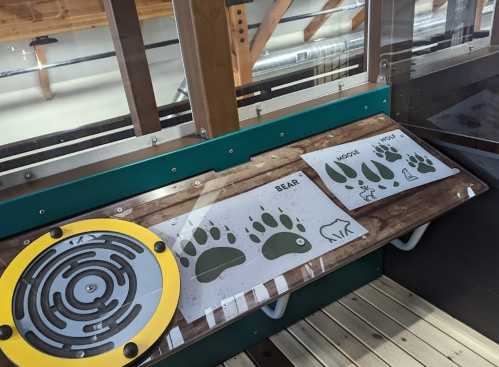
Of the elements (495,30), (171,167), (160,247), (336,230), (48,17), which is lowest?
(336,230)

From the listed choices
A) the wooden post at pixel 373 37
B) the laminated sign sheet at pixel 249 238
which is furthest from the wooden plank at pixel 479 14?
the laminated sign sheet at pixel 249 238

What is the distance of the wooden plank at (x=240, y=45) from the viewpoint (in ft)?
4.59

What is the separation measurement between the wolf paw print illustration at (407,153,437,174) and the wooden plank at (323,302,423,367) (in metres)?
0.69

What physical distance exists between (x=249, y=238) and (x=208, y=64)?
0.51 metres

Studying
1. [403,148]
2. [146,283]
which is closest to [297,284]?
[146,283]

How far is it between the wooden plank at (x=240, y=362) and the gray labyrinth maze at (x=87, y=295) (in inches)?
32.0

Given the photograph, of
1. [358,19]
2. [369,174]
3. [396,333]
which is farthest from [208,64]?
[396,333]

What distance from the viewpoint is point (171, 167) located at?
1261 mm

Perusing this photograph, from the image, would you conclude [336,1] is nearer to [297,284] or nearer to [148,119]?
[148,119]

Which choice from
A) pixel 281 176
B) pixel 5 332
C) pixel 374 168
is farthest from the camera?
pixel 374 168

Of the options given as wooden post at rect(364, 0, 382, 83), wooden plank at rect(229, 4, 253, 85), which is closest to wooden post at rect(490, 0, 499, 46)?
wooden post at rect(364, 0, 382, 83)

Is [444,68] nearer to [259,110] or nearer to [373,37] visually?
[373,37]

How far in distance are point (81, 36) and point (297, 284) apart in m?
0.84

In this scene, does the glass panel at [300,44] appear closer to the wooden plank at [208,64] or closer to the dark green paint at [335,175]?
the wooden plank at [208,64]
